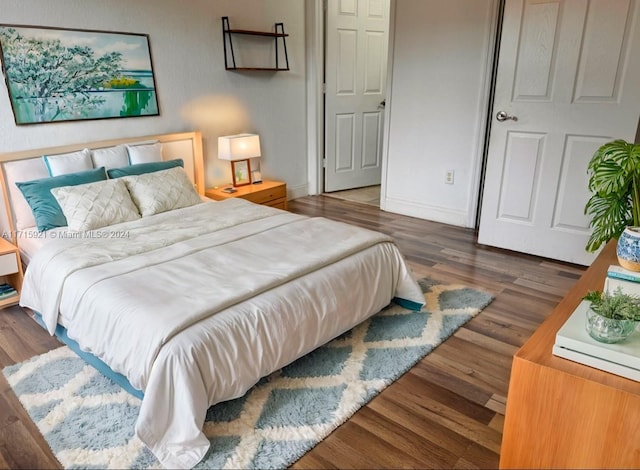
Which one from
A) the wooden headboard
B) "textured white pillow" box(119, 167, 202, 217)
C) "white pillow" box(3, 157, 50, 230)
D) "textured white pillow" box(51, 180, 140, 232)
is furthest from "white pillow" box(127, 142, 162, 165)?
"white pillow" box(3, 157, 50, 230)

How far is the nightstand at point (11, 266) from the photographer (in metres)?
2.75

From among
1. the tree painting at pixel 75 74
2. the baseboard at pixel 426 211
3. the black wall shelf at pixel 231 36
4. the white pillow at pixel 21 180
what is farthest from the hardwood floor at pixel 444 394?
Result: the black wall shelf at pixel 231 36

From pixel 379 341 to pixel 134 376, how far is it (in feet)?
4.17

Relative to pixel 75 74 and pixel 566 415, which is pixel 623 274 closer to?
pixel 566 415

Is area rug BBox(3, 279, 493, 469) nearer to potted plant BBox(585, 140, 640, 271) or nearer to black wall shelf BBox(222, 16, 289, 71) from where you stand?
potted plant BBox(585, 140, 640, 271)

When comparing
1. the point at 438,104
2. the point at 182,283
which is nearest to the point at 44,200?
the point at 182,283

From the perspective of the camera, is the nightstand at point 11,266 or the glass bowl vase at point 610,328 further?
the nightstand at point 11,266

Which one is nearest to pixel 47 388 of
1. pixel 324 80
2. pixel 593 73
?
pixel 593 73

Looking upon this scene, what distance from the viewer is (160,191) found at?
3.17 meters

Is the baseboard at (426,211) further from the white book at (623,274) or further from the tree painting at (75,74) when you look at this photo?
the white book at (623,274)

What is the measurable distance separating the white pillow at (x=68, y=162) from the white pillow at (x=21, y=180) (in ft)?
0.26

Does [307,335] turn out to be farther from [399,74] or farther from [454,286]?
[399,74]

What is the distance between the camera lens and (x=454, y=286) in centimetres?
320

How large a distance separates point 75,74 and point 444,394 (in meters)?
3.19
